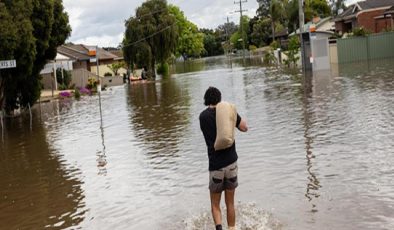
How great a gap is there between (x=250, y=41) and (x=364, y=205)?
130 metres

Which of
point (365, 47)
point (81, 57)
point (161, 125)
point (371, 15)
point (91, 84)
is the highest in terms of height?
point (371, 15)

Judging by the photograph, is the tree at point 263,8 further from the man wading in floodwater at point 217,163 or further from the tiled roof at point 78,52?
the man wading in floodwater at point 217,163

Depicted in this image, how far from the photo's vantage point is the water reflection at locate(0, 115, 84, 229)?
8.24m

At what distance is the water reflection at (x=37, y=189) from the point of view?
27.0 ft

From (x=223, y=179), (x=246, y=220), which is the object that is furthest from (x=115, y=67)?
(x=223, y=179)

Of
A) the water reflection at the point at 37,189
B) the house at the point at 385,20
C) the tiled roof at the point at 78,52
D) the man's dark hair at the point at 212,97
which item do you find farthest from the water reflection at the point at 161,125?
the tiled roof at the point at 78,52

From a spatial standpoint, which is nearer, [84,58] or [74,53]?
[84,58]

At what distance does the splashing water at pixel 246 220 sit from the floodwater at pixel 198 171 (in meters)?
0.01

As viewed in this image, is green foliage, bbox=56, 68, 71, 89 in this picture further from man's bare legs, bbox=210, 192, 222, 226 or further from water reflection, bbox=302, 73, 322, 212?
man's bare legs, bbox=210, 192, 222, 226

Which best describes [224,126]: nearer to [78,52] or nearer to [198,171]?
[198,171]

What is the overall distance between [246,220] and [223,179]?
102 centimetres

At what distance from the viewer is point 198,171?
10.4 m

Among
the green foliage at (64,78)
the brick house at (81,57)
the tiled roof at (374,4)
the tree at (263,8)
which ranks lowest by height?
the green foliage at (64,78)

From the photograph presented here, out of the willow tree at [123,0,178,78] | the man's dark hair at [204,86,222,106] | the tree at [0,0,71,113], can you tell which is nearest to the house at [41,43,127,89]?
the willow tree at [123,0,178,78]
